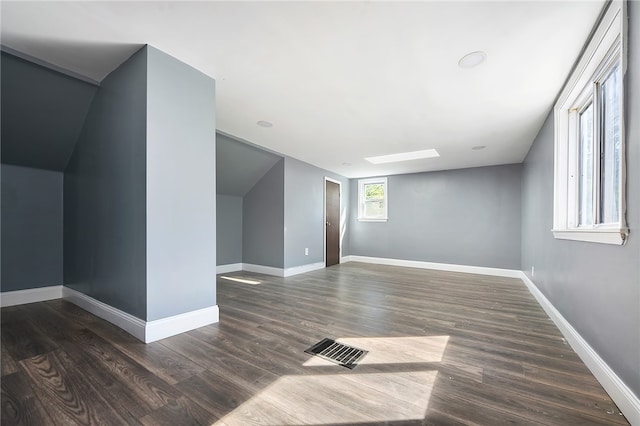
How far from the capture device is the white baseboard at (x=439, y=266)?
5309 mm

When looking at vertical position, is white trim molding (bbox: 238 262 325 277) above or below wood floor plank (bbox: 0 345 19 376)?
below

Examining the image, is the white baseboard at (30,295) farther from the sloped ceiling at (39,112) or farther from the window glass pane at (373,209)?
the window glass pane at (373,209)

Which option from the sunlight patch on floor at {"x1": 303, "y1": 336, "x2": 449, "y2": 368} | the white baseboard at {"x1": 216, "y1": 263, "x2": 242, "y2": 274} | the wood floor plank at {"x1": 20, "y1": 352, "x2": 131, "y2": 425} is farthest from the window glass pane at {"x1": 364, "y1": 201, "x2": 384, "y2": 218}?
the wood floor plank at {"x1": 20, "y1": 352, "x2": 131, "y2": 425}

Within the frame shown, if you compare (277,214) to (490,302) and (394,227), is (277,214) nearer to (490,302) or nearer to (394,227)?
(394,227)

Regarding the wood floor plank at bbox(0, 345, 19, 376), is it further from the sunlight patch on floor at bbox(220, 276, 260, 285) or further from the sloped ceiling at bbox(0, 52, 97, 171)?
the sunlight patch on floor at bbox(220, 276, 260, 285)

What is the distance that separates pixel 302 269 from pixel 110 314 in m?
3.32

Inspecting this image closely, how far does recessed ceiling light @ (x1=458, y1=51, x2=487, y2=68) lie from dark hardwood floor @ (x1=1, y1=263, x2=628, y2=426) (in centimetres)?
229

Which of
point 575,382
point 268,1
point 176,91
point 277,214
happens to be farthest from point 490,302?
point 176,91

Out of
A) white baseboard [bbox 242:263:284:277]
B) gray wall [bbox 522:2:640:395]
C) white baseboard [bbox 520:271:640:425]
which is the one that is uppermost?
gray wall [bbox 522:2:640:395]

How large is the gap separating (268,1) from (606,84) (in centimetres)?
239

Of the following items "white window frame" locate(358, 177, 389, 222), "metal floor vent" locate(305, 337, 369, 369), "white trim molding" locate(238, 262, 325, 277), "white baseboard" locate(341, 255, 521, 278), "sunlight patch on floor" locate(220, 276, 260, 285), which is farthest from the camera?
"white window frame" locate(358, 177, 389, 222)

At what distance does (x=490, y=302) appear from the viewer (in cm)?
346

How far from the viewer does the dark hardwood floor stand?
1376 millimetres

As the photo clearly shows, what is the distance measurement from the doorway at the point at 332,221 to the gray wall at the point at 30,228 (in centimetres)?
446
